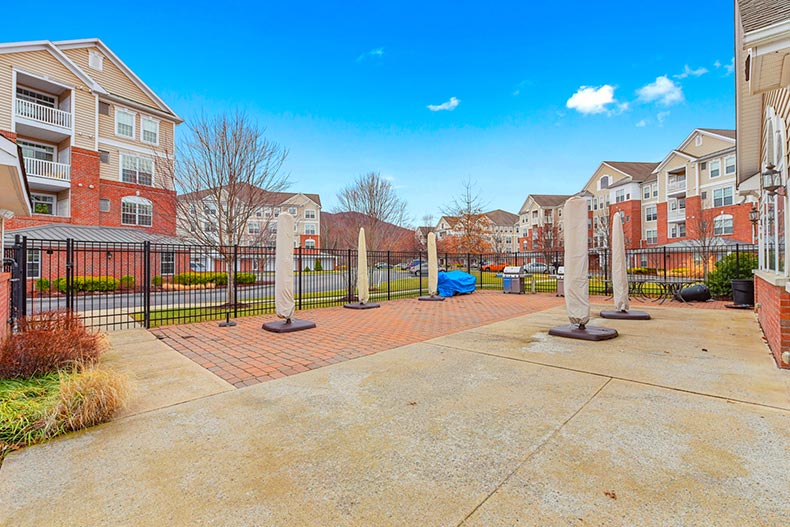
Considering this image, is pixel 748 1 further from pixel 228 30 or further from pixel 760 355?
pixel 228 30

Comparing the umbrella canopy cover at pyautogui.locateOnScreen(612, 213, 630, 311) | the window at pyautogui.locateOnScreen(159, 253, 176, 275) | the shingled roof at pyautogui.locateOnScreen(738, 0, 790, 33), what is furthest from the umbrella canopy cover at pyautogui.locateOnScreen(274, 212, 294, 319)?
the umbrella canopy cover at pyautogui.locateOnScreen(612, 213, 630, 311)

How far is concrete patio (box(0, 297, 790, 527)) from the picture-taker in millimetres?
1959

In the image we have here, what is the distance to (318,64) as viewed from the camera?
1634 centimetres

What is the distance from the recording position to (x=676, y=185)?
37219 mm

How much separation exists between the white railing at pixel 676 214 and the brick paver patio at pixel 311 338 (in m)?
33.6

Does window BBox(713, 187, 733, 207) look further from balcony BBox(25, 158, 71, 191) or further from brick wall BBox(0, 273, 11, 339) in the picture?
balcony BBox(25, 158, 71, 191)

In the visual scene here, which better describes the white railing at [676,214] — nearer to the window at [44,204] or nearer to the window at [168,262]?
the window at [168,262]

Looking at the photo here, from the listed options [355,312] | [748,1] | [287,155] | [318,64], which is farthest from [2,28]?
[748,1]

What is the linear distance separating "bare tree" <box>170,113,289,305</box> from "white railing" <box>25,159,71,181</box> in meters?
12.9

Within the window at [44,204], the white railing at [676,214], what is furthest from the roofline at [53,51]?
the white railing at [676,214]

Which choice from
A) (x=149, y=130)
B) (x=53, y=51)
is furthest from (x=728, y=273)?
(x=53, y=51)

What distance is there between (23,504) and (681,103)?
2421cm

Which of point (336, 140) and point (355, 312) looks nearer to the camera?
point (355, 312)

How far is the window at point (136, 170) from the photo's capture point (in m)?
22.8
